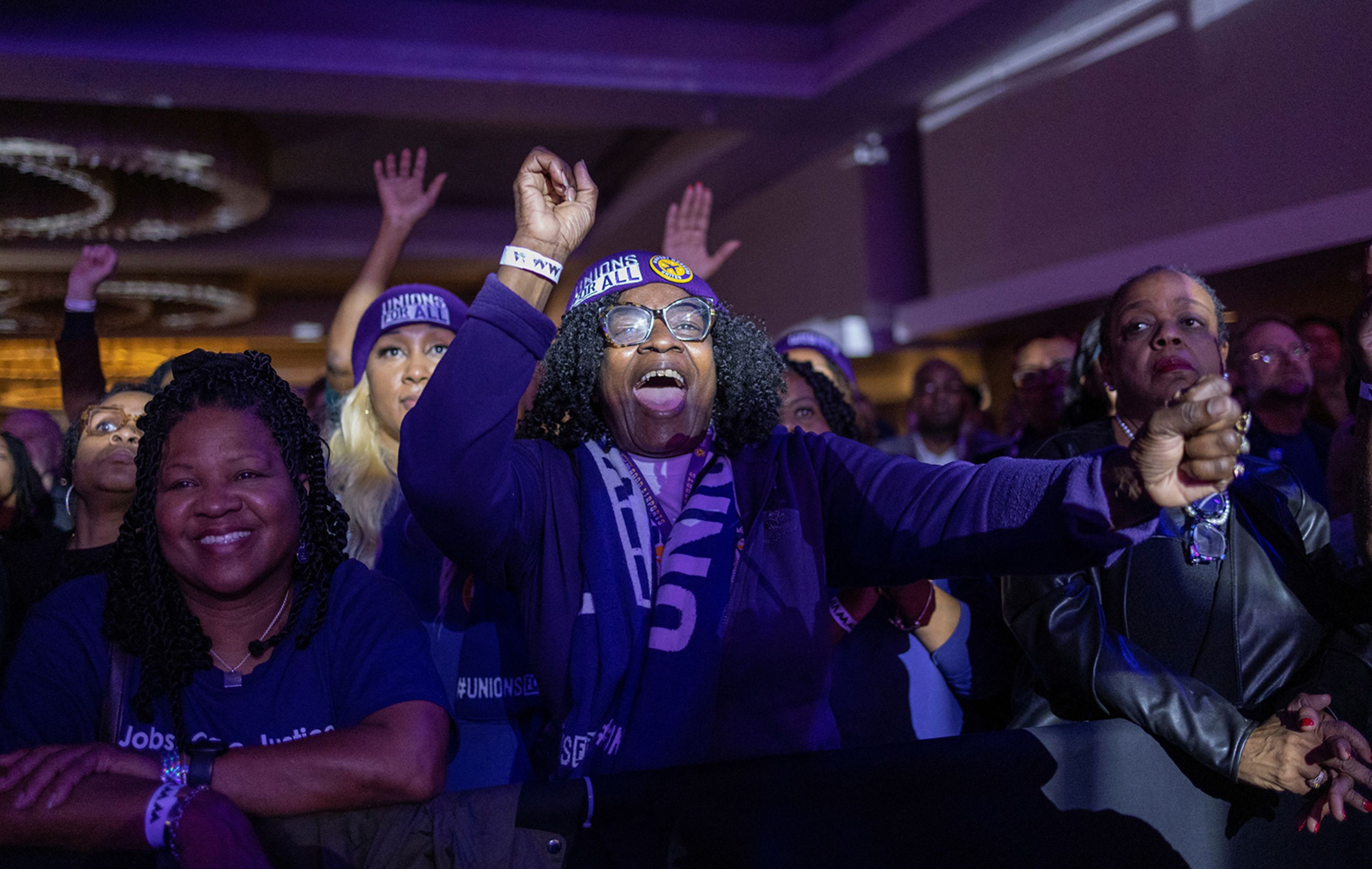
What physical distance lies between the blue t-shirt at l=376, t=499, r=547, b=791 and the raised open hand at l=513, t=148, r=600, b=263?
809 millimetres

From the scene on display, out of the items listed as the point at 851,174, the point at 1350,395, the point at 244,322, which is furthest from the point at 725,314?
the point at 244,322

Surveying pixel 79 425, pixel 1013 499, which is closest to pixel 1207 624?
pixel 1013 499

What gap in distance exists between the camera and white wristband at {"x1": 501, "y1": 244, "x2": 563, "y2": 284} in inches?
52.0

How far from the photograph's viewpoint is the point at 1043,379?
395 centimetres

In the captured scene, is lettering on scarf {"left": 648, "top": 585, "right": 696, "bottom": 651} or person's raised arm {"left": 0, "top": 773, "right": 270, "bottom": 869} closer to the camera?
person's raised arm {"left": 0, "top": 773, "right": 270, "bottom": 869}

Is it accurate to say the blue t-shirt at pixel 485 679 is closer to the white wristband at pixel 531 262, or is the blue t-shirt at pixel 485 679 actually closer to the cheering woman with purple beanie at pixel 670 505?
the cheering woman with purple beanie at pixel 670 505

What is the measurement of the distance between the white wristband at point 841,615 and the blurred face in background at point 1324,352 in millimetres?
3086

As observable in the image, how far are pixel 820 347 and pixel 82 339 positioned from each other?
2408mm

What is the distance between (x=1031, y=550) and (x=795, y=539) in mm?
375

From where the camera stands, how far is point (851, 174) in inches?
324

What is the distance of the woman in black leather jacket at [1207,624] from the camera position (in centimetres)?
140

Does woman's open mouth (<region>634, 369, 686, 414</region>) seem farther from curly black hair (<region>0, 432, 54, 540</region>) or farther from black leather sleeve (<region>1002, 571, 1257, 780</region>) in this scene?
curly black hair (<region>0, 432, 54, 540</region>)

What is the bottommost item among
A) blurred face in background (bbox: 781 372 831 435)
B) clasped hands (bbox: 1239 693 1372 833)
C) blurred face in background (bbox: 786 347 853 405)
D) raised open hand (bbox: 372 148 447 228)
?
clasped hands (bbox: 1239 693 1372 833)

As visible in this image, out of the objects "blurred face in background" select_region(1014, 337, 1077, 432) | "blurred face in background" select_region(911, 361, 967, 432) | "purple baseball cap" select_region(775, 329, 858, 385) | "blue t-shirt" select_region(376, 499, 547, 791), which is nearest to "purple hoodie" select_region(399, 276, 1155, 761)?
"blue t-shirt" select_region(376, 499, 547, 791)
